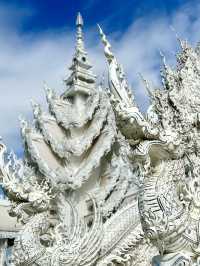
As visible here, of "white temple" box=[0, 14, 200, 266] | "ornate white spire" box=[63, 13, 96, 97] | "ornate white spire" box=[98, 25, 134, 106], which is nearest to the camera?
"white temple" box=[0, 14, 200, 266]

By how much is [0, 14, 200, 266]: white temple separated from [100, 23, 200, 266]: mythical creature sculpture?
0.01m

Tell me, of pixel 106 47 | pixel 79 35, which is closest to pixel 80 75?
pixel 79 35

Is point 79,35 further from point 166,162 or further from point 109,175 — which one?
point 166,162

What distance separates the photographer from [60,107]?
11.8 meters

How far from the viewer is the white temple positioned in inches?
182

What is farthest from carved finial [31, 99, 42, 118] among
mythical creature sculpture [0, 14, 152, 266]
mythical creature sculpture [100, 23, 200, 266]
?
mythical creature sculpture [100, 23, 200, 266]

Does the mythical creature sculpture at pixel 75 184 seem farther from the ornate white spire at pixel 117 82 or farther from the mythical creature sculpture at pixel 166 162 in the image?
the ornate white spire at pixel 117 82

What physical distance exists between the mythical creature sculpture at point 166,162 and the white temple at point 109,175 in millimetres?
10

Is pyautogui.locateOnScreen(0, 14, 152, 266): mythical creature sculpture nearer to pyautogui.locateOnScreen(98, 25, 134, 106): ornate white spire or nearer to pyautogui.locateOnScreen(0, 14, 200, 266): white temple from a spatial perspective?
pyautogui.locateOnScreen(0, 14, 200, 266): white temple

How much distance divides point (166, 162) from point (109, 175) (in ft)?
16.2

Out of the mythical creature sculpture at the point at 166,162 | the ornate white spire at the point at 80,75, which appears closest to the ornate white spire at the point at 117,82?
the mythical creature sculpture at the point at 166,162

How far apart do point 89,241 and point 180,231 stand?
302 centimetres

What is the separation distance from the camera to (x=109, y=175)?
10000mm

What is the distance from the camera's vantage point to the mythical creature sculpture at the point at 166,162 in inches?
171
